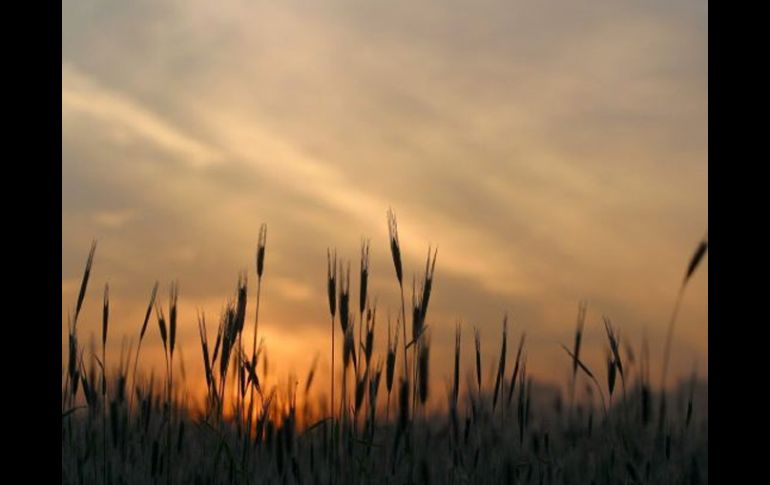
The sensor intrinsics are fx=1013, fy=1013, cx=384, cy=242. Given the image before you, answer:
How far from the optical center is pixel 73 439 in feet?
11.4

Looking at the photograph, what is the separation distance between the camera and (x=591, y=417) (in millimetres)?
3338

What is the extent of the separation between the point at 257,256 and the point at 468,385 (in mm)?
773
